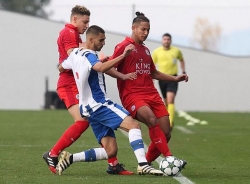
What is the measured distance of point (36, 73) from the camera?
35.5m

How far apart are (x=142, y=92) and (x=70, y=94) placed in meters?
0.94

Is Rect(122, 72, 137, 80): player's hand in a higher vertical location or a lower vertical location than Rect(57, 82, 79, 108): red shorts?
→ higher

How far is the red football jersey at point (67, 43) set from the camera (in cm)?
1040

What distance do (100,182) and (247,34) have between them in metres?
29.5

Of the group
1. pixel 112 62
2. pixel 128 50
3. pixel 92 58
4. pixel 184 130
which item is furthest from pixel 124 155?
pixel 184 130

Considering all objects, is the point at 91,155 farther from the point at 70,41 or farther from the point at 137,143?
the point at 70,41

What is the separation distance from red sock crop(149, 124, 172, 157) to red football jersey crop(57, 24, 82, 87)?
50.9 inches

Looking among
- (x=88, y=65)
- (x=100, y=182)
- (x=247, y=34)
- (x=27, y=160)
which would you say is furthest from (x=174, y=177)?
(x=247, y=34)

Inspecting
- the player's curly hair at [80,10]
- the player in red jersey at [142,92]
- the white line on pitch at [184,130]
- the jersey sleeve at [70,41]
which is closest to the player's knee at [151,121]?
the player in red jersey at [142,92]

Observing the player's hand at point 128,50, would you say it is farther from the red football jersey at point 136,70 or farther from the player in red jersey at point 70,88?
the player in red jersey at point 70,88

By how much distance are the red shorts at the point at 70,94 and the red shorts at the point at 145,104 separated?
0.62 m

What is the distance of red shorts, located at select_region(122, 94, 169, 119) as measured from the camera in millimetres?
10078

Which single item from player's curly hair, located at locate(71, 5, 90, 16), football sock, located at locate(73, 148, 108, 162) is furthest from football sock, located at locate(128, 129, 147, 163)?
player's curly hair, located at locate(71, 5, 90, 16)

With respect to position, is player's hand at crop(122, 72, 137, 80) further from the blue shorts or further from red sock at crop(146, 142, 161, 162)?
red sock at crop(146, 142, 161, 162)
